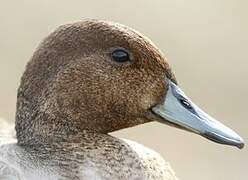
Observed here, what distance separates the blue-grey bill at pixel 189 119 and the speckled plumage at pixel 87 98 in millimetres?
19

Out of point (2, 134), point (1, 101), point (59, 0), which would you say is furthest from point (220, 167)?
point (2, 134)

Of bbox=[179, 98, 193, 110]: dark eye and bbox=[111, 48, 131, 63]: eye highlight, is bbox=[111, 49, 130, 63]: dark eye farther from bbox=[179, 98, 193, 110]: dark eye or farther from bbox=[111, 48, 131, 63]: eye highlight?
bbox=[179, 98, 193, 110]: dark eye

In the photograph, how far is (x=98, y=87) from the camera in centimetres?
214

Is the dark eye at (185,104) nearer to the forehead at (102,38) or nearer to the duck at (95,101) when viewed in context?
the duck at (95,101)

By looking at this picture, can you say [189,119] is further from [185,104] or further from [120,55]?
[120,55]

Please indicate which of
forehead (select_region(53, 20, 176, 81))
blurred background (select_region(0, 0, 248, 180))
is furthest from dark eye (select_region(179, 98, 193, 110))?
blurred background (select_region(0, 0, 248, 180))

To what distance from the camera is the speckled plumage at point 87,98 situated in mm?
2125

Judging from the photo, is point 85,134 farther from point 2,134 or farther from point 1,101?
point 1,101

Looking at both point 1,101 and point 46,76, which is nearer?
point 46,76

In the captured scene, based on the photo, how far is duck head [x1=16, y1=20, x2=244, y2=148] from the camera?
2127 mm

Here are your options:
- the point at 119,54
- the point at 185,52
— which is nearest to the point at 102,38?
the point at 119,54

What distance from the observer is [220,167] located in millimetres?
3889

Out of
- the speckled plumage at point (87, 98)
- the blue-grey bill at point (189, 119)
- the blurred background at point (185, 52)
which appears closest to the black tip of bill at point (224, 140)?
the blue-grey bill at point (189, 119)

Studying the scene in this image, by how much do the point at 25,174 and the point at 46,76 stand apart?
200 millimetres
